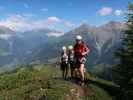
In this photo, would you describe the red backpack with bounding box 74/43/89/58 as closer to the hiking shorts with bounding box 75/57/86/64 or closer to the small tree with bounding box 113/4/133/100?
the hiking shorts with bounding box 75/57/86/64

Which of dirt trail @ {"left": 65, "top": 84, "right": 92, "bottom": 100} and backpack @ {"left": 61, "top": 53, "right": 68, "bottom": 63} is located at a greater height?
backpack @ {"left": 61, "top": 53, "right": 68, "bottom": 63}

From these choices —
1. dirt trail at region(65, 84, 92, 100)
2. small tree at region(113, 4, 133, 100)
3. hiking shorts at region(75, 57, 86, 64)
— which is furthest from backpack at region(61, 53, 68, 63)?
small tree at region(113, 4, 133, 100)

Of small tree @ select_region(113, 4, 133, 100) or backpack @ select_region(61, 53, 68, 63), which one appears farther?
small tree @ select_region(113, 4, 133, 100)

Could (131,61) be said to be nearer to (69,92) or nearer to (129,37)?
(129,37)

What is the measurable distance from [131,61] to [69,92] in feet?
43.4

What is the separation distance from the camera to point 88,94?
24516mm

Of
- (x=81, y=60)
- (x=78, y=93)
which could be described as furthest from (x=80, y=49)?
(x=78, y=93)

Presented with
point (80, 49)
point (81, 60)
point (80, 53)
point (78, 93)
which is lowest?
point (78, 93)

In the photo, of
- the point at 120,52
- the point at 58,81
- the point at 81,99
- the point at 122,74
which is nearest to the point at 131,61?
the point at 122,74

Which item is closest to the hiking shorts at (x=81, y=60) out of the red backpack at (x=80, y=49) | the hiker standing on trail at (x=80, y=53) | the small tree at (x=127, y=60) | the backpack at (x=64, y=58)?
the hiker standing on trail at (x=80, y=53)

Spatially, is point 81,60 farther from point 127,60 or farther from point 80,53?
point 127,60

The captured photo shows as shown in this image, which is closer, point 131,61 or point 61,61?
point 61,61

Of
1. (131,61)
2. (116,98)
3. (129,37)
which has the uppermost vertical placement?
(129,37)

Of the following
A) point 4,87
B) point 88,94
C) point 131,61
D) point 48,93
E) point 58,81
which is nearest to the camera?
point 48,93
